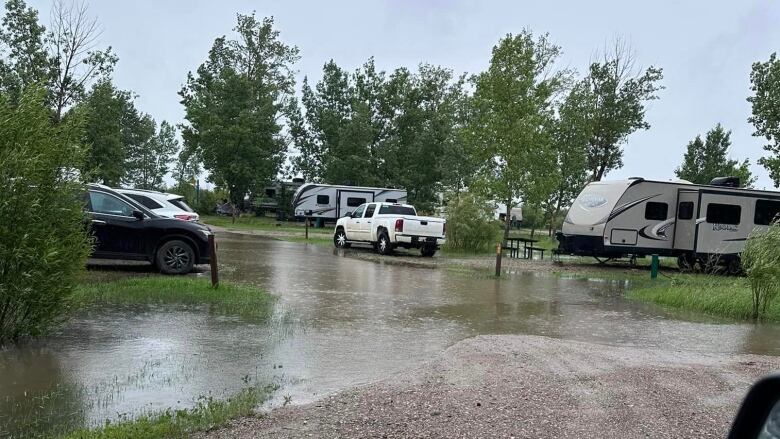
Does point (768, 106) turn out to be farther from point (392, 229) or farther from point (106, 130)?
point (106, 130)

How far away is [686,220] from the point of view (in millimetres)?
20938

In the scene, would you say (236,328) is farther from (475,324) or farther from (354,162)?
(354,162)

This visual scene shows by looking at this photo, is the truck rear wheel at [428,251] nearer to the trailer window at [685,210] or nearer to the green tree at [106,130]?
the trailer window at [685,210]

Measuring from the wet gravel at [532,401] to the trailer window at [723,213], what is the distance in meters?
14.5

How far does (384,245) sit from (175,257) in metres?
10.6

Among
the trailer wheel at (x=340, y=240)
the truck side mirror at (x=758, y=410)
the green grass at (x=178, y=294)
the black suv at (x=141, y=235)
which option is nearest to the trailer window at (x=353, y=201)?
the trailer wheel at (x=340, y=240)

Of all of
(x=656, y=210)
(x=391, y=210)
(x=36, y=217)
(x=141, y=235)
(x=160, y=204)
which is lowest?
(x=141, y=235)

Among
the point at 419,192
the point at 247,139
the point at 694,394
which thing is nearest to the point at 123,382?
the point at 694,394

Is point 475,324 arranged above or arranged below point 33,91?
below

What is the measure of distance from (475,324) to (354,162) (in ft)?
124

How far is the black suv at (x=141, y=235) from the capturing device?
13.0 metres

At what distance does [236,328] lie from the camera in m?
8.60

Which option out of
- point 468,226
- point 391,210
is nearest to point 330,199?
point 468,226

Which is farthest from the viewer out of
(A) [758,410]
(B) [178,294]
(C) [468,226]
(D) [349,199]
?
(D) [349,199]
